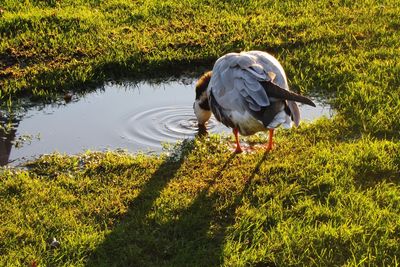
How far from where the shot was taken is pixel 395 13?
8930mm

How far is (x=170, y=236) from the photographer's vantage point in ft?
14.5

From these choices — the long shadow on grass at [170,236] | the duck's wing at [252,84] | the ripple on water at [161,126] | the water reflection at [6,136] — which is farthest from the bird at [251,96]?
the water reflection at [6,136]

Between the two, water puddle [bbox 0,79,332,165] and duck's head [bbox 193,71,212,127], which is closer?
water puddle [bbox 0,79,332,165]

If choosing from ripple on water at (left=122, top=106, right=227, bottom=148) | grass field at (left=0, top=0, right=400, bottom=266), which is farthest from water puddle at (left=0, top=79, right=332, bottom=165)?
grass field at (left=0, top=0, right=400, bottom=266)

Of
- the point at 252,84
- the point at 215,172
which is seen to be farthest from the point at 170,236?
the point at 252,84

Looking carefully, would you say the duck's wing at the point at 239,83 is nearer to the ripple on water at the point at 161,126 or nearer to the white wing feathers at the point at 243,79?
the white wing feathers at the point at 243,79

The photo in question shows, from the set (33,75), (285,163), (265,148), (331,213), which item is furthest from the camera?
(33,75)

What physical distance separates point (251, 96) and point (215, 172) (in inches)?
31.1

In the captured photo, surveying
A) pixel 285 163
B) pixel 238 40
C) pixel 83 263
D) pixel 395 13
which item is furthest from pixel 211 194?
pixel 395 13

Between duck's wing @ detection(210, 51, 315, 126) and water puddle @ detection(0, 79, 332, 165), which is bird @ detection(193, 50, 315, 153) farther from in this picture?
water puddle @ detection(0, 79, 332, 165)

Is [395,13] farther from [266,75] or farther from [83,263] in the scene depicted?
[83,263]

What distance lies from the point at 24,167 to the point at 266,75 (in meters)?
2.28

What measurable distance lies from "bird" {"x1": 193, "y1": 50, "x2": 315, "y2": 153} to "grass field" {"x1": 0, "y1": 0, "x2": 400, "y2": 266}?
0.45 meters

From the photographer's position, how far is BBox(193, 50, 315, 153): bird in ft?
→ 15.9
